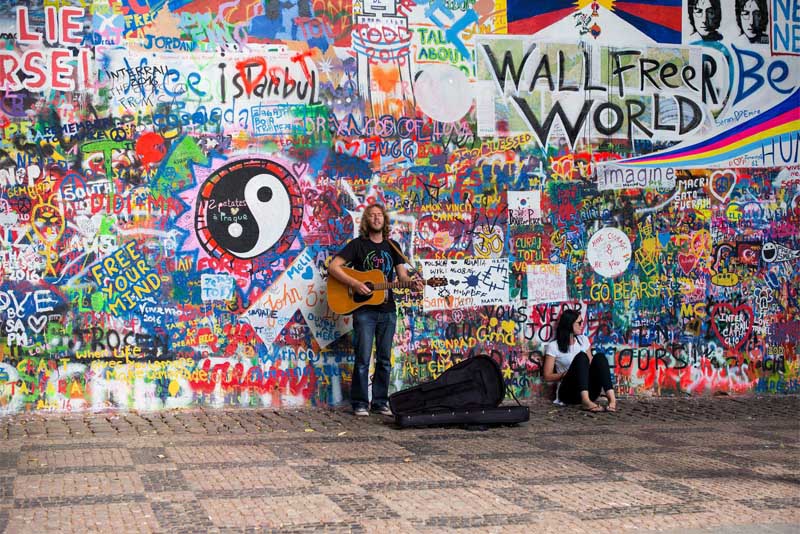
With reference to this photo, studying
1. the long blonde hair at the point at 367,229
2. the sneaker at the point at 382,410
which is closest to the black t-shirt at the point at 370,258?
the long blonde hair at the point at 367,229

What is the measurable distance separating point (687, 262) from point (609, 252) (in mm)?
890

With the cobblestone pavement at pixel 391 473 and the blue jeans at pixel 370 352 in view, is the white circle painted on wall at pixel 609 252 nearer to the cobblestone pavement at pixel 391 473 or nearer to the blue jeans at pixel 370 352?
the cobblestone pavement at pixel 391 473

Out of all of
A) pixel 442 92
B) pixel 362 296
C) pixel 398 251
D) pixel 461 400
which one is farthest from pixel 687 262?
pixel 362 296

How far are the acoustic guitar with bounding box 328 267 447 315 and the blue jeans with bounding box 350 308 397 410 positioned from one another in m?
0.11

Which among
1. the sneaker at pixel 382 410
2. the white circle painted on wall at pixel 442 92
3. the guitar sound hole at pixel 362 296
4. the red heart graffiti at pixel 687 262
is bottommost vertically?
the sneaker at pixel 382 410

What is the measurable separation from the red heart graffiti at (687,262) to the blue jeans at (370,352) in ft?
10.8

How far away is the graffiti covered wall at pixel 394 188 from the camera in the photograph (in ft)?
34.2

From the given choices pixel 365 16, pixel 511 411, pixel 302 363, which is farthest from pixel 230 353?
pixel 365 16

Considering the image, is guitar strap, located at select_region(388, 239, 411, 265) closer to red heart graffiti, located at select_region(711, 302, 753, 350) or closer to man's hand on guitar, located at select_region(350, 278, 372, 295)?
man's hand on guitar, located at select_region(350, 278, 372, 295)

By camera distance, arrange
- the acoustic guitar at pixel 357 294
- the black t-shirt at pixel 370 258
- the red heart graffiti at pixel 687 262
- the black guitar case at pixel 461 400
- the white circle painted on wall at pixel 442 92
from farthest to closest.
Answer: the red heart graffiti at pixel 687 262 < the white circle painted on wall at pixel 442 92 < the black t-shirt at pixel 370 258 < the acoustic guitar at pixel 357 294 < the black guitar case at pixel 461 400

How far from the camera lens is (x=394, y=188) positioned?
11227 millimetres

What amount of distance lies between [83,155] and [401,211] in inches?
121

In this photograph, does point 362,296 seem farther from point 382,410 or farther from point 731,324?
point 731,324

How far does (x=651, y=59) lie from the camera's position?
39.1 ft
